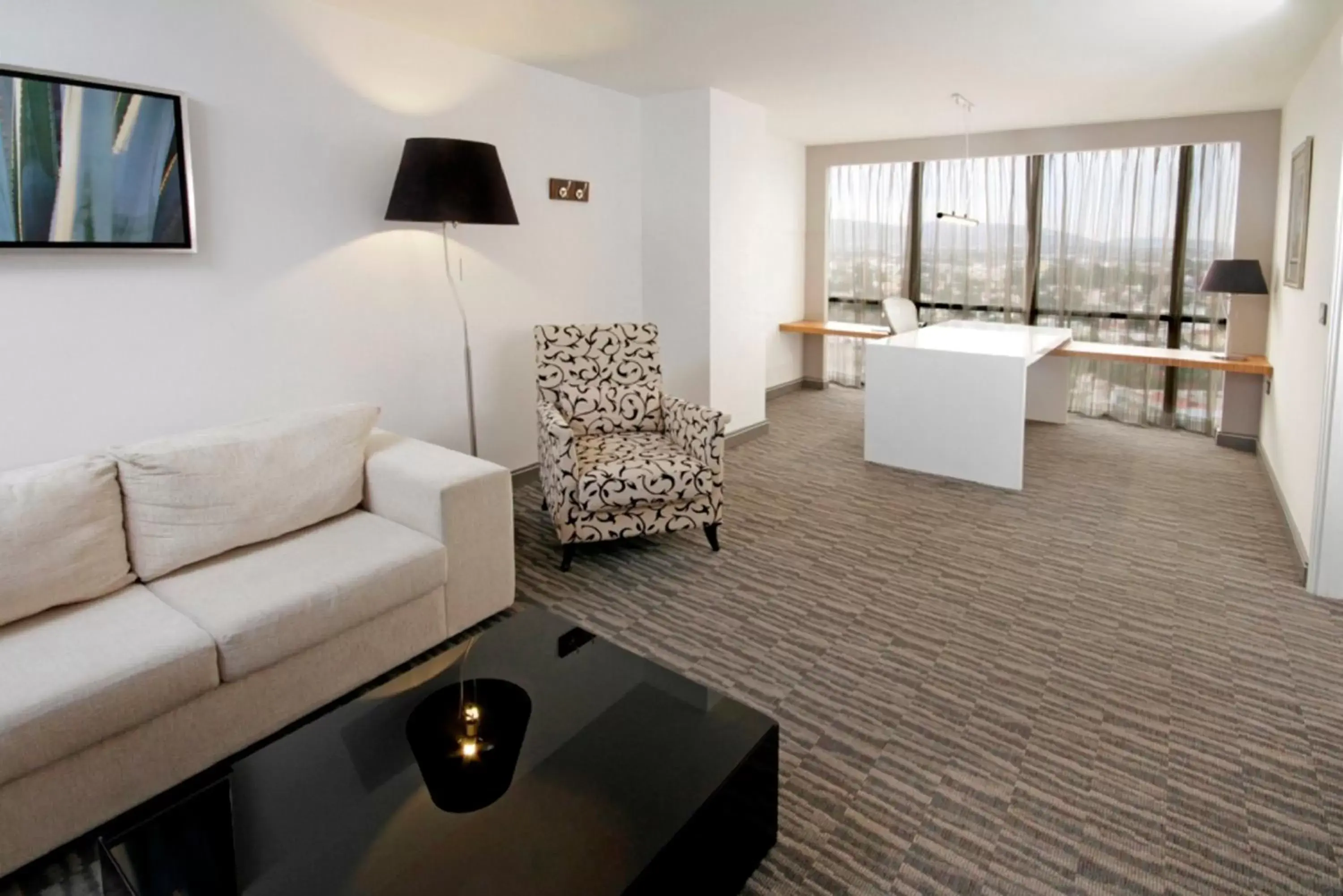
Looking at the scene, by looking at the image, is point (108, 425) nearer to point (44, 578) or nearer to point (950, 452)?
point (44, 578)

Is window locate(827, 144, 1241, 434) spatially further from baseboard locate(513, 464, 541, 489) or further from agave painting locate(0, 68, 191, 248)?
agave painting locate(0, 68, 191, 248)

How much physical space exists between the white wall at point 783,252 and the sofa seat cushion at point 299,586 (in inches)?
175

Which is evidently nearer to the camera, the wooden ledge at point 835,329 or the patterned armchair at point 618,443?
the patterned armchair at point 618,443

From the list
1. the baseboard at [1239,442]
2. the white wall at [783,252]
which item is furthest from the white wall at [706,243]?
the baseboard at [1239,442]

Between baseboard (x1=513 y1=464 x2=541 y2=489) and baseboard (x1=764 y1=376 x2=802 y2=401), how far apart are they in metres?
2.82

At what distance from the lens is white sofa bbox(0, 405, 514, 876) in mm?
1822

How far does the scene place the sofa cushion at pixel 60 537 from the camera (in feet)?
6.74

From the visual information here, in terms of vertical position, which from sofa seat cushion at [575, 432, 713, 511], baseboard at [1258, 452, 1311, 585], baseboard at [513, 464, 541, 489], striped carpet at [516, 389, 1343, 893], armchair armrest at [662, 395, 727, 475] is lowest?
striped carpet at [516, 389, 1343, 893]

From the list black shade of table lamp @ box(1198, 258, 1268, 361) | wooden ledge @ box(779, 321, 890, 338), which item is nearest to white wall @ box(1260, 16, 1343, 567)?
black shade of table lamp @ box(1198, 258, 1268, 361)

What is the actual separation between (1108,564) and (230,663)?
10.9ft

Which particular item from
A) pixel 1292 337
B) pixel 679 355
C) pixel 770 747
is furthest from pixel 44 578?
pixel 1292 337

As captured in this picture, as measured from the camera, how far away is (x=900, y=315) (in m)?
6.12

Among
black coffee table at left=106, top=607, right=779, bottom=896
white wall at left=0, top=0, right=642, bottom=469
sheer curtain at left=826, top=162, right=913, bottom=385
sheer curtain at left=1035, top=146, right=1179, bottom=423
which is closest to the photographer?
black coffee table at left=106, top=607, right=779, bottom=896

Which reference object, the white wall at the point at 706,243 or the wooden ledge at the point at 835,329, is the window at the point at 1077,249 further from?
the white wall at the point at 706,243
